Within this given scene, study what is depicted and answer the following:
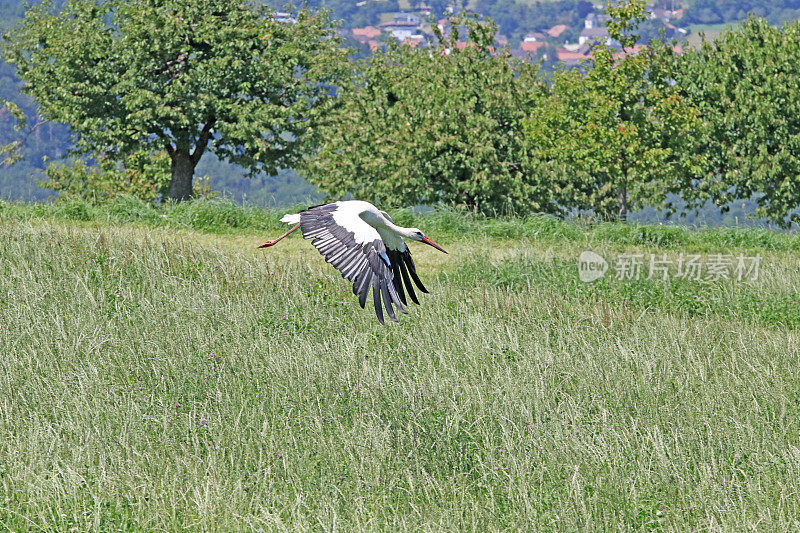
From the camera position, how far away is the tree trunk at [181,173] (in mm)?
26797

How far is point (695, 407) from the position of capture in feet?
21.9

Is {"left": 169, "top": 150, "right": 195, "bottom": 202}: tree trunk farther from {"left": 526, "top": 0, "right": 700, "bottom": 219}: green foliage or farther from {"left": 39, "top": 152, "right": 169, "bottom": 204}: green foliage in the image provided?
{"left": 526, "top": 0, "right": 700, "bottom": 219}: green foliage

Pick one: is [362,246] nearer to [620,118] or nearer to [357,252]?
[357,252]

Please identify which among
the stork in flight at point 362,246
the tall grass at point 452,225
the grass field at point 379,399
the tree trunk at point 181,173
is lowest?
the tree trunk at point 181,173

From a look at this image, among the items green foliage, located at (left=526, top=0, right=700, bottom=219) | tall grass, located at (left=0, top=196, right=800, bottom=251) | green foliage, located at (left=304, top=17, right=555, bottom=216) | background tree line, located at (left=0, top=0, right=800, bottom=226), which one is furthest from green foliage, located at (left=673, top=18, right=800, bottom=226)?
tall grass, located at (left=0, top=196, right=800, bottom=251)

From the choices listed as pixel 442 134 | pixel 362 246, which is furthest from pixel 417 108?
pixel 362 246

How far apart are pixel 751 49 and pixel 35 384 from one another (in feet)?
73.6

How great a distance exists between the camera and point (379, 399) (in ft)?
21.9

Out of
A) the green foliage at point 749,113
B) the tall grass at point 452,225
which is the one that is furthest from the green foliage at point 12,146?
the green foliage at point 749,113

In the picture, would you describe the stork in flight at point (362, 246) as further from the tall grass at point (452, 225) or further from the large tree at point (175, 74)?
the large tree at point (175, 74)

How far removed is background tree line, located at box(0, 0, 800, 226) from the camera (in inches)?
893

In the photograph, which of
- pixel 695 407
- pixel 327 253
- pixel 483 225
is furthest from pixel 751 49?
pixel 327 253

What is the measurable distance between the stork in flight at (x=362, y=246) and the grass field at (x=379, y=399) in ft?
3.18

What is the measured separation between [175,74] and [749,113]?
16.0 meters
